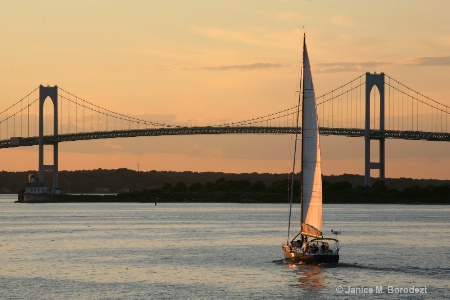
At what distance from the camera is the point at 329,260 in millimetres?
43781

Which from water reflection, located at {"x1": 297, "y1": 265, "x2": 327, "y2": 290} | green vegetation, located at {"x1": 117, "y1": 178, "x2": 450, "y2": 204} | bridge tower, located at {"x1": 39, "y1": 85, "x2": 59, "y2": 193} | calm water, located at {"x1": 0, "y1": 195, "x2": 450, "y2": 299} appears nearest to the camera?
calm water, located at {"x1": 0, "y1": 195, "x2": 450, "y2": 299}

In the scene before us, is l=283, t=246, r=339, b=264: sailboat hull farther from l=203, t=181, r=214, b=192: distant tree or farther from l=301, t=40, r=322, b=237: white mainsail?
l=203, t=181, r=214, b=192: distant tree

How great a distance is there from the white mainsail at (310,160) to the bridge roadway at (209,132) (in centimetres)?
7818

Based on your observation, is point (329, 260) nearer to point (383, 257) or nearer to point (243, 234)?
point (383, 257)

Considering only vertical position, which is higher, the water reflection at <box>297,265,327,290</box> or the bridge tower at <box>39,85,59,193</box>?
the bridge tower at <box>39,85,59,193</box>

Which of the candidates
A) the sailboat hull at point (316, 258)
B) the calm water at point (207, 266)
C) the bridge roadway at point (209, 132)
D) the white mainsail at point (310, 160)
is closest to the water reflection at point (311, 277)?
the calm water at point (207, 266)

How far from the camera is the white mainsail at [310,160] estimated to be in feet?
142

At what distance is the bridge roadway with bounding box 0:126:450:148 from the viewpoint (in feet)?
399

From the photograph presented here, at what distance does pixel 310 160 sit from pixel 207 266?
7200 mm

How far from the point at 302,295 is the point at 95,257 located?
58.0 ft

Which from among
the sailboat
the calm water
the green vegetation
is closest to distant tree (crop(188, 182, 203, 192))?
the green vegetation

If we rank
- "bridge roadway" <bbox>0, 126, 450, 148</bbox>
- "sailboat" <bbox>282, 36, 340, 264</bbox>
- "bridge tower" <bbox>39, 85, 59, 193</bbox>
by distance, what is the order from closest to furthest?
"sailboat" <bbox>282, 36, 340, 264</bbox>
"bridge roadway" <bbox>0, 126, 450, 148</bbox>
"bridge tower" <bbox>39, 85, 59, 193</bbox>

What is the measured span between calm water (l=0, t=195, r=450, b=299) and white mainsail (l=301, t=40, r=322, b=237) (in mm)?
2030

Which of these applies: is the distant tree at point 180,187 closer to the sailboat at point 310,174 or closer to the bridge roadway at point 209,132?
the bridge roadway at point 209,132
